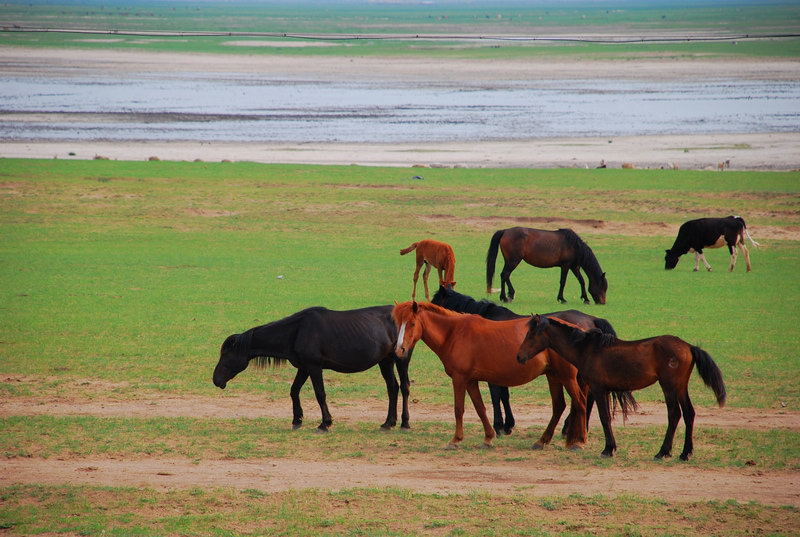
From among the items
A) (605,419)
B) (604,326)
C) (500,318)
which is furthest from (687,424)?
(500,318)

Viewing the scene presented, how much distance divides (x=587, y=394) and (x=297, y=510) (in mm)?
4075

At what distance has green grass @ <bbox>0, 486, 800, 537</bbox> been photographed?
27.0ft

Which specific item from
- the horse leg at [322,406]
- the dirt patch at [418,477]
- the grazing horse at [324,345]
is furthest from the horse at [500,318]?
the horse leg at [322,406]

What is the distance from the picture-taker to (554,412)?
10.9m

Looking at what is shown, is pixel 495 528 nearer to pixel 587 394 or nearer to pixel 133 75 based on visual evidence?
pixel 587 394

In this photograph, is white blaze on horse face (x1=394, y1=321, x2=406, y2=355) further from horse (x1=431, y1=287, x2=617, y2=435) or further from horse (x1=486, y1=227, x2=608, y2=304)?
horse (x1=486, y1=227, x2=608, y2=304)

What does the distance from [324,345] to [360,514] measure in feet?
10.9

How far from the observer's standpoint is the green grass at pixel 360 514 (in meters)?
8.23

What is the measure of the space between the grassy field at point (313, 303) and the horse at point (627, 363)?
561mm

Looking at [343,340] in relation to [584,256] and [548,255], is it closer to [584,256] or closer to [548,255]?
[584,256]

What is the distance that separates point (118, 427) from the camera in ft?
37.3

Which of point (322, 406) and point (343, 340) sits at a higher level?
point (343, 340)

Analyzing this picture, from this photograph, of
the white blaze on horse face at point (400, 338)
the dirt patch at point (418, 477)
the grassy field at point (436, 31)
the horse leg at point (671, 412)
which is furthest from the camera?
the grassy field at point (436, 31)

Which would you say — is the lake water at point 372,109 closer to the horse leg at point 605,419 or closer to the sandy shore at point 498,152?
the sandy shore at point 498,152
